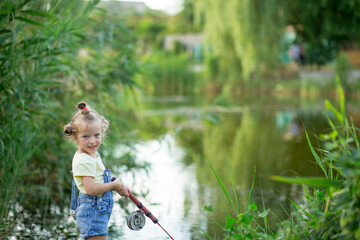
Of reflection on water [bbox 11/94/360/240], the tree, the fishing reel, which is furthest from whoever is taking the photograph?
the tree

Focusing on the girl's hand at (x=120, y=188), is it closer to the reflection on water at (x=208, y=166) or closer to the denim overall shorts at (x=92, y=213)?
the denim overall shorts at (x=92, y=213)

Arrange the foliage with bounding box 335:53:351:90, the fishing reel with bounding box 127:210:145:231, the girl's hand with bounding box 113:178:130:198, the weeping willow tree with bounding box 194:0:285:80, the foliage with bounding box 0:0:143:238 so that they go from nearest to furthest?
the girl's hand with bounding box 113:178:130:198 → the fishing reel with bounding box 127:210:145:231 → the foliage with bounding box 0:0:143:238 → the weeping willow tree with bounding box 194:0:285:80 → the foliage with bounding box 335:53:351:90

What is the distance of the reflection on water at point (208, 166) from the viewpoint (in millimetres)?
4633

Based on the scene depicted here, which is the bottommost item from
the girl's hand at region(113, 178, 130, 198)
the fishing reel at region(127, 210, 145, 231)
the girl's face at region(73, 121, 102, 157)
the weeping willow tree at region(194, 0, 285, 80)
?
the fishing reel at region(127, 210, 145, 231)

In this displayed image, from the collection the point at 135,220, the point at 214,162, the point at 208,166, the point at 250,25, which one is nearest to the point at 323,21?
the point at 250,25

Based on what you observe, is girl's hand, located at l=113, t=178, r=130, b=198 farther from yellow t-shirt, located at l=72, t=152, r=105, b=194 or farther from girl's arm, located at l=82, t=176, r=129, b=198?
yellow t-shirt, located at l=72, t=152, r=105, b=194

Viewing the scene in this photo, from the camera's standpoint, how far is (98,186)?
9.34 feet

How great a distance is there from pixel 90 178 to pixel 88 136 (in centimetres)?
21

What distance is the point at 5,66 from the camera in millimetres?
4098

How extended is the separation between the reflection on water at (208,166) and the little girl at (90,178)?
1.99 feet

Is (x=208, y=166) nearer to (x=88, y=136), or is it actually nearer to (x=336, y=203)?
(x=88, y=136)

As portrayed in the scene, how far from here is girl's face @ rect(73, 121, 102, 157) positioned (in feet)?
9.46

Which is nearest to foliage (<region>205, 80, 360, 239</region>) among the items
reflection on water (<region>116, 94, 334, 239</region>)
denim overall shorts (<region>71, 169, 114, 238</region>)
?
reflection on water (<region>116, 94, 334, 239</region>)

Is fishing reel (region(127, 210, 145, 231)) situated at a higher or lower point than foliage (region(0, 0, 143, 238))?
lower
